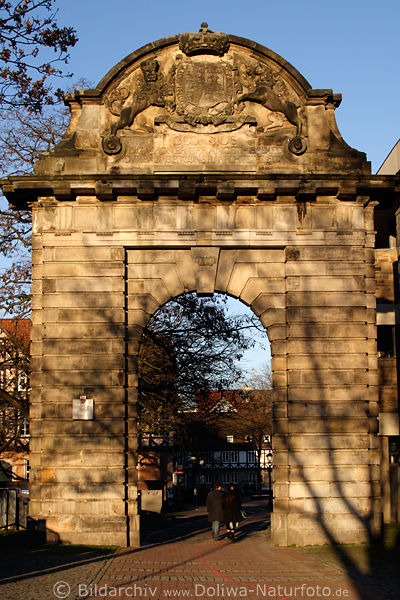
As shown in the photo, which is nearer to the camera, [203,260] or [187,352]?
[203,260]

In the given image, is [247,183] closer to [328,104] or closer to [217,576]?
[328,104]

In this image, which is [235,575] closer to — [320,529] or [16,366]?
[320,529]

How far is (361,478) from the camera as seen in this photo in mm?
16672

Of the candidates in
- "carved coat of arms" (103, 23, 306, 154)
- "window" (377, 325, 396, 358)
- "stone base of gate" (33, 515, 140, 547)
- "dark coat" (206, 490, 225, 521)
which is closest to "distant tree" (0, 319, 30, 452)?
"stone base of gate" (33, 515, 140, 547)

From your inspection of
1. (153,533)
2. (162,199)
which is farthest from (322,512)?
(162,199)

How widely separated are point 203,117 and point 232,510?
357 inches

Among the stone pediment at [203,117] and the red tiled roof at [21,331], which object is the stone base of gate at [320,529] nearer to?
the stone pediment at [203,117]

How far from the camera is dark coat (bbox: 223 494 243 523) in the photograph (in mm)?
18500

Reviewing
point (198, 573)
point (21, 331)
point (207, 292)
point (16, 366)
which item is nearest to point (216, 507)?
point (207, 292)

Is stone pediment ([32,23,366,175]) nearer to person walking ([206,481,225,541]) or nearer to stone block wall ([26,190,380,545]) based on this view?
stone block wall ([26,190,380,545])

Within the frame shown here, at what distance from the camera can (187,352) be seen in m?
25.9

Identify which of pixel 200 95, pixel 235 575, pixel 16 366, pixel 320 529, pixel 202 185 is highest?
pixel 200 95

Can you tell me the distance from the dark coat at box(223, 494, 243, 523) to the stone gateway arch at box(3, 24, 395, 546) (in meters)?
2.34

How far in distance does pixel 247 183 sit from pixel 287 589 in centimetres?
878
